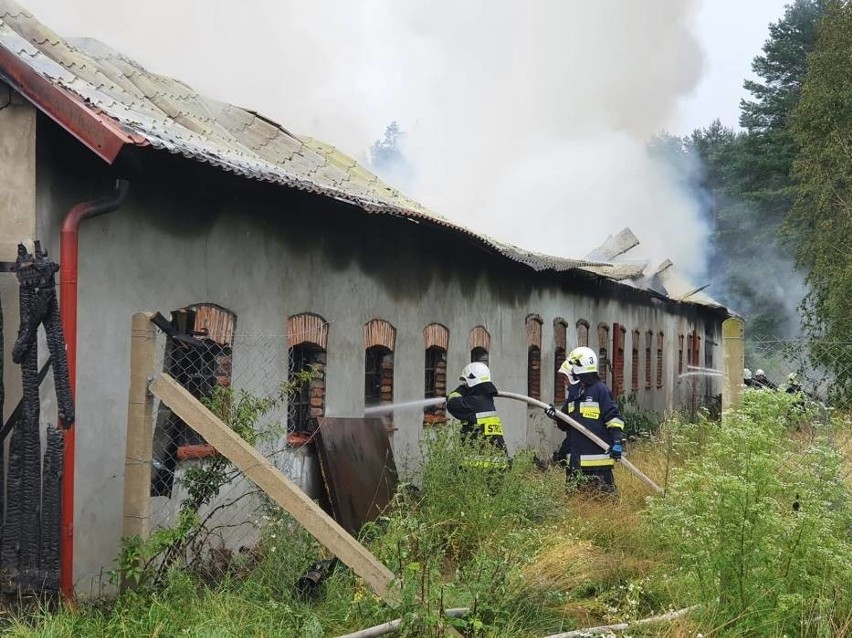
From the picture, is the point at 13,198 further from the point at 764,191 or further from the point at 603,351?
the point at 764,191

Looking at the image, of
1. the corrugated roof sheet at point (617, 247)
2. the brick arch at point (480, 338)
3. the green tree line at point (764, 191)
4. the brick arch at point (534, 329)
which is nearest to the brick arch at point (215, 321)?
the brick arch at point (480, 338)

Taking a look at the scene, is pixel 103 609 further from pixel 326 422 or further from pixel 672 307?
pixel 672 307

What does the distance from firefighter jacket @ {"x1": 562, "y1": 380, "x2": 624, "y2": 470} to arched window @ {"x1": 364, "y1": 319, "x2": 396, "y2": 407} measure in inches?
78.3

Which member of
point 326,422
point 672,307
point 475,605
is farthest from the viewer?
point 672,307

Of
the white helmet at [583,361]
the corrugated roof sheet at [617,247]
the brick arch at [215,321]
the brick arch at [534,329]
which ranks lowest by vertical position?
the white helmet at [583,361]

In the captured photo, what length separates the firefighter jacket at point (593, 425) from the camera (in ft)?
30.9

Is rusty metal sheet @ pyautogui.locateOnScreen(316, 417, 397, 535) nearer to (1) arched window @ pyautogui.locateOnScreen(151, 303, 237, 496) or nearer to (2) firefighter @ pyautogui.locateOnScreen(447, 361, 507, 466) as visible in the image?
(2) firefighter @ pyautogui.locateOnScreen(447, 361, 507, 466)

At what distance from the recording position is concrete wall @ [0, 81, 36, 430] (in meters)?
5.67

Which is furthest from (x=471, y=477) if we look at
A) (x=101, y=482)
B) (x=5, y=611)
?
(x=5, y=611)

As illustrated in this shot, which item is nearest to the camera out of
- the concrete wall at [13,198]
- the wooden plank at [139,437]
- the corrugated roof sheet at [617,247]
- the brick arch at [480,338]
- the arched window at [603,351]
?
the wooden plank at [139,437]

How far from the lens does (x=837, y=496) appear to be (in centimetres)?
534

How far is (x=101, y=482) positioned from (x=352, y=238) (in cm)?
393

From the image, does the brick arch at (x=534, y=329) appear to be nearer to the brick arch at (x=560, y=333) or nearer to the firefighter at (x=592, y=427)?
the brick arch at (x=560, y=333)

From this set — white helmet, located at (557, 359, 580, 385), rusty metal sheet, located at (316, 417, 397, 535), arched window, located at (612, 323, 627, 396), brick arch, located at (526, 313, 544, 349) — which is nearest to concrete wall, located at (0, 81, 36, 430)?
rusty metal sheet, located at (316, 417, 397, 535)
